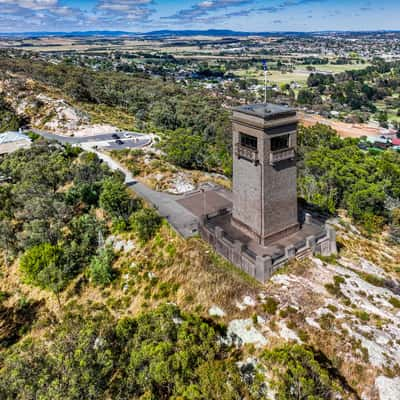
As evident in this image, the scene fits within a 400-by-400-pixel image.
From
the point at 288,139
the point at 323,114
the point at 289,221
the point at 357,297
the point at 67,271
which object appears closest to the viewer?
the point at 357,297

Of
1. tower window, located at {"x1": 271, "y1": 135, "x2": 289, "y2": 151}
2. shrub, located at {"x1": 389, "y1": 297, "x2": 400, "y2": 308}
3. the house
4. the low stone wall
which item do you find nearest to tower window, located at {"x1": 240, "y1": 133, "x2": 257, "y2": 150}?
tower window, located at {"x1": 271, "y1": 135, "x2": 289, "y2": 151}

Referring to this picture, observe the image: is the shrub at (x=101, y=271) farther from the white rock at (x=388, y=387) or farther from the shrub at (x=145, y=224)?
the white rock at (x=388, y=387)

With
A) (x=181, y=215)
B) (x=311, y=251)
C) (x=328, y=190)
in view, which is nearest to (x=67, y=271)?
(x=181, y=215)

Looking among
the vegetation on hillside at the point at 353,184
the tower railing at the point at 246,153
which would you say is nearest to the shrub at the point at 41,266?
the tower railing at the point at 246,153

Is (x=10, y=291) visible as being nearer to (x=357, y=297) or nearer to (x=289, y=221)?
(x=289, y=221)

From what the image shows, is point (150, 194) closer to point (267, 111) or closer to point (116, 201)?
point (116, 201)

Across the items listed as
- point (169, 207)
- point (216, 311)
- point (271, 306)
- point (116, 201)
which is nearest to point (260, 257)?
point (271, 306)
